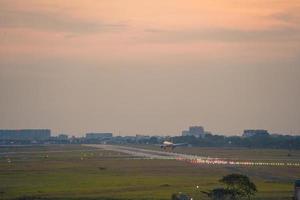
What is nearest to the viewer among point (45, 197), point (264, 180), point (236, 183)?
point (236, 183)

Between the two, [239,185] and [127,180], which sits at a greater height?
[127,180]

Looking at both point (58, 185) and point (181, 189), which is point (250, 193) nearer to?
point (181, 189)

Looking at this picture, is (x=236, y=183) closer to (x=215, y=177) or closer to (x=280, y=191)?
(x=280, y=191)

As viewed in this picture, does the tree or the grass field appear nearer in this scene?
the tree

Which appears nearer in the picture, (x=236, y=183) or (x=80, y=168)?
(x=236, y=183)

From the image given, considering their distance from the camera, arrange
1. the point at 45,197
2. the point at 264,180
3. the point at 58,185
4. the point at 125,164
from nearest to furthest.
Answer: the point at 45,197 < the point at 58,185 < the point at 264,180 < the point at 125,164

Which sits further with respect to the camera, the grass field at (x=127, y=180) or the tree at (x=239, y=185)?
the grass field at (x=127, y=180)

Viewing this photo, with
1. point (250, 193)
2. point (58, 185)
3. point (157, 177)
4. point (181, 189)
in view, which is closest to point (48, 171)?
point (157, 177)

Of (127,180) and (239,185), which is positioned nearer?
(239,185)

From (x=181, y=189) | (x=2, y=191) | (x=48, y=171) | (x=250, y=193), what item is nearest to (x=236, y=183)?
(x=250, y=193)
